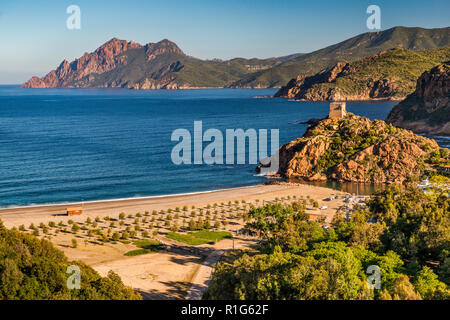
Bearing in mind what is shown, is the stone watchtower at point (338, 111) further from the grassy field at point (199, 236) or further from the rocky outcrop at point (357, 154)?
the grassy field at point (199, 236)

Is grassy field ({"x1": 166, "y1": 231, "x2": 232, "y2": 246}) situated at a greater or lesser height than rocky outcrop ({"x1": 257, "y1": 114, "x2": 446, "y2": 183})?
lesser

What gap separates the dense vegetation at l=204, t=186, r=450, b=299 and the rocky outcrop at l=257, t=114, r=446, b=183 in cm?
1686

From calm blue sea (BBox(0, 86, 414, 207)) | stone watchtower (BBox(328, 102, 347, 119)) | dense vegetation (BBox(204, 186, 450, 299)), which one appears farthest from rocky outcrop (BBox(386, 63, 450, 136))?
dense vegetation (BBox(204, 186, 450, 299))

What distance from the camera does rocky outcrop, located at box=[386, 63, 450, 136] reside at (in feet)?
364

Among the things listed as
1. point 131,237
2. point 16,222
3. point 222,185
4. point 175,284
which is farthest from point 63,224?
point 222,185

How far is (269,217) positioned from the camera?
1603 inches

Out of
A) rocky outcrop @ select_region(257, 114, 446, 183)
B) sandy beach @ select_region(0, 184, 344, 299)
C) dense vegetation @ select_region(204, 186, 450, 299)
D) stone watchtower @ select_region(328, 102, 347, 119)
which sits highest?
stone watchtower @ select_region(328, 102, 347, 119)

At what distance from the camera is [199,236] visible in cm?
4075

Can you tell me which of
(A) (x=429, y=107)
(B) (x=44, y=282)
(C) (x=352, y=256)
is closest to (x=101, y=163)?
(B) (x=44, y=282)

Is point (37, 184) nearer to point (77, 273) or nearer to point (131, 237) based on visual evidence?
point (131, 237)

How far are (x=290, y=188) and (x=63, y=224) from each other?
1259 inches

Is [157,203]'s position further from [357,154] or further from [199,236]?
[357,154]

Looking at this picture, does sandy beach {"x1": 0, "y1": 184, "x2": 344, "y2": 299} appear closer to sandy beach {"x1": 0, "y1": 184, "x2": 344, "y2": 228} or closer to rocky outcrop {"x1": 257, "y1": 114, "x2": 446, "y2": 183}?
sandy beach {"x1": 0, "y1": 184, "x2": 344, "y2": 228}

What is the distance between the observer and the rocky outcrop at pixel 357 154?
6412cm
